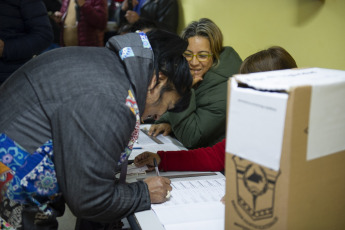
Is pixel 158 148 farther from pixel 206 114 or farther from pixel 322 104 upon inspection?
pixel 322 104

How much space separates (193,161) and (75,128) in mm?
678

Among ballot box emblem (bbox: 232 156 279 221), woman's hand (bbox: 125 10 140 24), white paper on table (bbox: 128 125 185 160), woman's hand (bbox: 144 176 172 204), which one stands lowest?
white paper on table (bbox: 128 125 185 160)

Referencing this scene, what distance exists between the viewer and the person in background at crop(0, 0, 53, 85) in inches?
77.8

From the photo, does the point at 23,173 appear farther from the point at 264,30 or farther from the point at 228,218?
the point at 264,30

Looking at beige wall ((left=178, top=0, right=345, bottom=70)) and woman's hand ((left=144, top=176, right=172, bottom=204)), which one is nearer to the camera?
woman's hand ((left=144, top=176, right=172, bottom=204))

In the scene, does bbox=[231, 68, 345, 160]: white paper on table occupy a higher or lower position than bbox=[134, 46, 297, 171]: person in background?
higher

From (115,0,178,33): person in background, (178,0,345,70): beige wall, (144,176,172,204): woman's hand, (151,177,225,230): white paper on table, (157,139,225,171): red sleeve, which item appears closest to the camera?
(151,177,225,230): white paper on table

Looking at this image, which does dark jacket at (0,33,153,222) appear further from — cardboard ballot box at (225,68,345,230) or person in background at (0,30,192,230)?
cardboard ballot box at (225,68,345,230)

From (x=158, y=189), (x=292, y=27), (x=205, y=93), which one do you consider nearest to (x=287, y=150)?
(x=158, y=189)

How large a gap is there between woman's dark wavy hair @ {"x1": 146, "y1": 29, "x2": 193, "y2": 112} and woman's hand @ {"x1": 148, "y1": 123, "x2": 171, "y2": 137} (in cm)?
85

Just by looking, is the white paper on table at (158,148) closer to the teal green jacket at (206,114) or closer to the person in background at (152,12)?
the teal green jacket at (206,114)

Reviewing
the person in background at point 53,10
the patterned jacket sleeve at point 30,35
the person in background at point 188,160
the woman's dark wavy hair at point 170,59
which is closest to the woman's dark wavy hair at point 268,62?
the person in background at point 188,160

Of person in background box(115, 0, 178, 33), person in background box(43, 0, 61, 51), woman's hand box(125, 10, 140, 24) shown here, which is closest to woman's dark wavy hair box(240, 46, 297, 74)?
person in background box(115, 0, 178, 33)

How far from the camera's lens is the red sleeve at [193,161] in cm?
148
